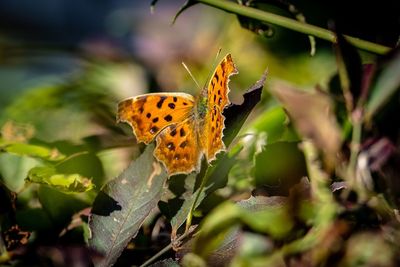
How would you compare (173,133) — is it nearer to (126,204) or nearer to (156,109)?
(156,109)

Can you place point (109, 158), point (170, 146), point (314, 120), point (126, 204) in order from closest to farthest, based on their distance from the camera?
point (314, 120) → point (126, 204) → point (170, 146) → point (109, 158)

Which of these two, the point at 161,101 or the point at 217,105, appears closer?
the point at 217,105

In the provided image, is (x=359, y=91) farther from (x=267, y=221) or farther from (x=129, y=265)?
(x=129, y=265)

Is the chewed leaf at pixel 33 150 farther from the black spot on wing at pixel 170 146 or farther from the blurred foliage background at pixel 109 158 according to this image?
Result: the black spot on wing at pixel 170 146

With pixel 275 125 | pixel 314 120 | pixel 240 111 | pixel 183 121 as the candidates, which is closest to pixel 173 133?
pixel 183 121

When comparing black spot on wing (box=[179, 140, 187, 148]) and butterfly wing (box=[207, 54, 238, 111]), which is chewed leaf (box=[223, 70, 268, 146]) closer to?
butterfly wing (box=[207, 54, 238, 111])

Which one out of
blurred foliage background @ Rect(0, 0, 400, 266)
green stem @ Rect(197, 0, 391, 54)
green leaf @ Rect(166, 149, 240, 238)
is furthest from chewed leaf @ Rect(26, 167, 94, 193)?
green stem @ Rect(197, 0, 391, 54)
